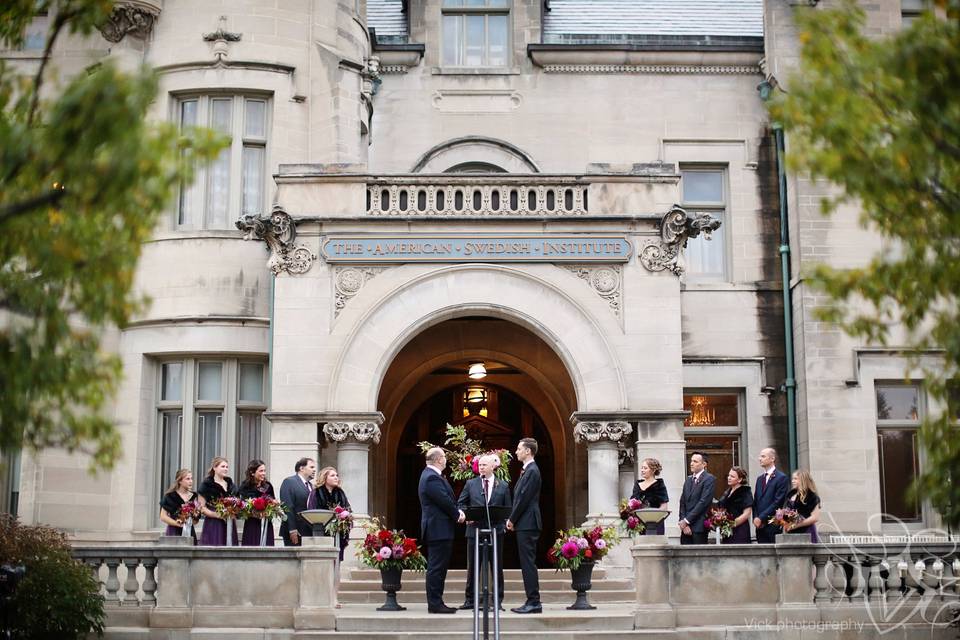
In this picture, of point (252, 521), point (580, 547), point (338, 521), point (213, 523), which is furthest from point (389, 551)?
point (213, 523)

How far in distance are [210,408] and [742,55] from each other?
34.9 ft

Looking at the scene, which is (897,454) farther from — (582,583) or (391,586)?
(391,586)

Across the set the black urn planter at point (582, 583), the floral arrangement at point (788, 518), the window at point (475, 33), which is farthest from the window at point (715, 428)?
the window at point (475, 33)

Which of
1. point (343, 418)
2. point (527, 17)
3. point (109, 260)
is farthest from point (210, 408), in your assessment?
point (109, 260)

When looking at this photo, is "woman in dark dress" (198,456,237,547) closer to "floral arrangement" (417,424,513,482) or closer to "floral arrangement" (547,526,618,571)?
"floral arrangement" (417,424,513,482)

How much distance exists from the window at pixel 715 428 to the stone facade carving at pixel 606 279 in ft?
12.8

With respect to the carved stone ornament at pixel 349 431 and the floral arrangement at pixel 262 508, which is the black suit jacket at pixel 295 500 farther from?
the carved stone ornament at pixel 349 431

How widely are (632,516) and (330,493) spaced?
3642 millimetres

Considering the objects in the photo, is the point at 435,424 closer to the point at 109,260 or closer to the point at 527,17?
the point at 527,17

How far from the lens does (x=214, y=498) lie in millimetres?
15391

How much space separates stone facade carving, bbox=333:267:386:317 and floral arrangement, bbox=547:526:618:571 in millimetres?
4710

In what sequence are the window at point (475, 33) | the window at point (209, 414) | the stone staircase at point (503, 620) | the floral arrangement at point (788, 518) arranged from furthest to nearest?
1. the window at point (475, 33)
2. the window at point (209, 414)
3. the floral arrangement at point (788, 518)
4. the stone staircase at point (503, 620)

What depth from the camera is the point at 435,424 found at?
23.0 m

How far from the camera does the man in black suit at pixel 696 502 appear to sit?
1558 centimetres
